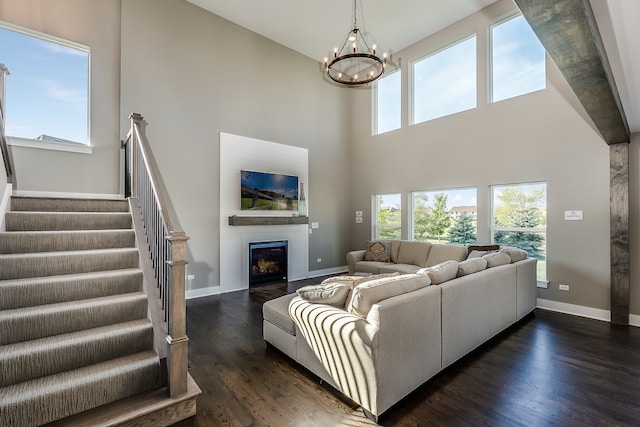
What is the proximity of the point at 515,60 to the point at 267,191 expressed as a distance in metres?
4.85

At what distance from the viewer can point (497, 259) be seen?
358 centimetres

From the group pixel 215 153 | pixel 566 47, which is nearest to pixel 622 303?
pixel 566 47

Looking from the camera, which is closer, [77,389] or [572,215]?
[77,389]

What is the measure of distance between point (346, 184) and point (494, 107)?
351 cm

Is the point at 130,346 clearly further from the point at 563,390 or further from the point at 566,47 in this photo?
the point at 566,47

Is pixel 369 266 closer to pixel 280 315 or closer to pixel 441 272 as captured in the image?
pixel 441 272

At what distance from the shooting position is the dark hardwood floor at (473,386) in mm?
2057

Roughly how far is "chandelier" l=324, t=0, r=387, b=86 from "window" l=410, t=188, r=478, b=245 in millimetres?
2652

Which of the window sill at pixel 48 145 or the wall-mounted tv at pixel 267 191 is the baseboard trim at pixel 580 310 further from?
the window sill at pixel 48 145

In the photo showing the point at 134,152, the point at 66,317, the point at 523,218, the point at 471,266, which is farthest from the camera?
the point at 523,218

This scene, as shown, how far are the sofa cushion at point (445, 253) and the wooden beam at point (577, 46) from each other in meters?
2.77

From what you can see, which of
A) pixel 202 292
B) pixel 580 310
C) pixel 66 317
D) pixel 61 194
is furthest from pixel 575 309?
pixel 61 194

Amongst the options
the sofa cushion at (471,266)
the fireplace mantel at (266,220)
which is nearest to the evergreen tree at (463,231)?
the sofa cushion at (471,266)

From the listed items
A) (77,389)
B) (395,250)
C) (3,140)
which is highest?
(3,140)
